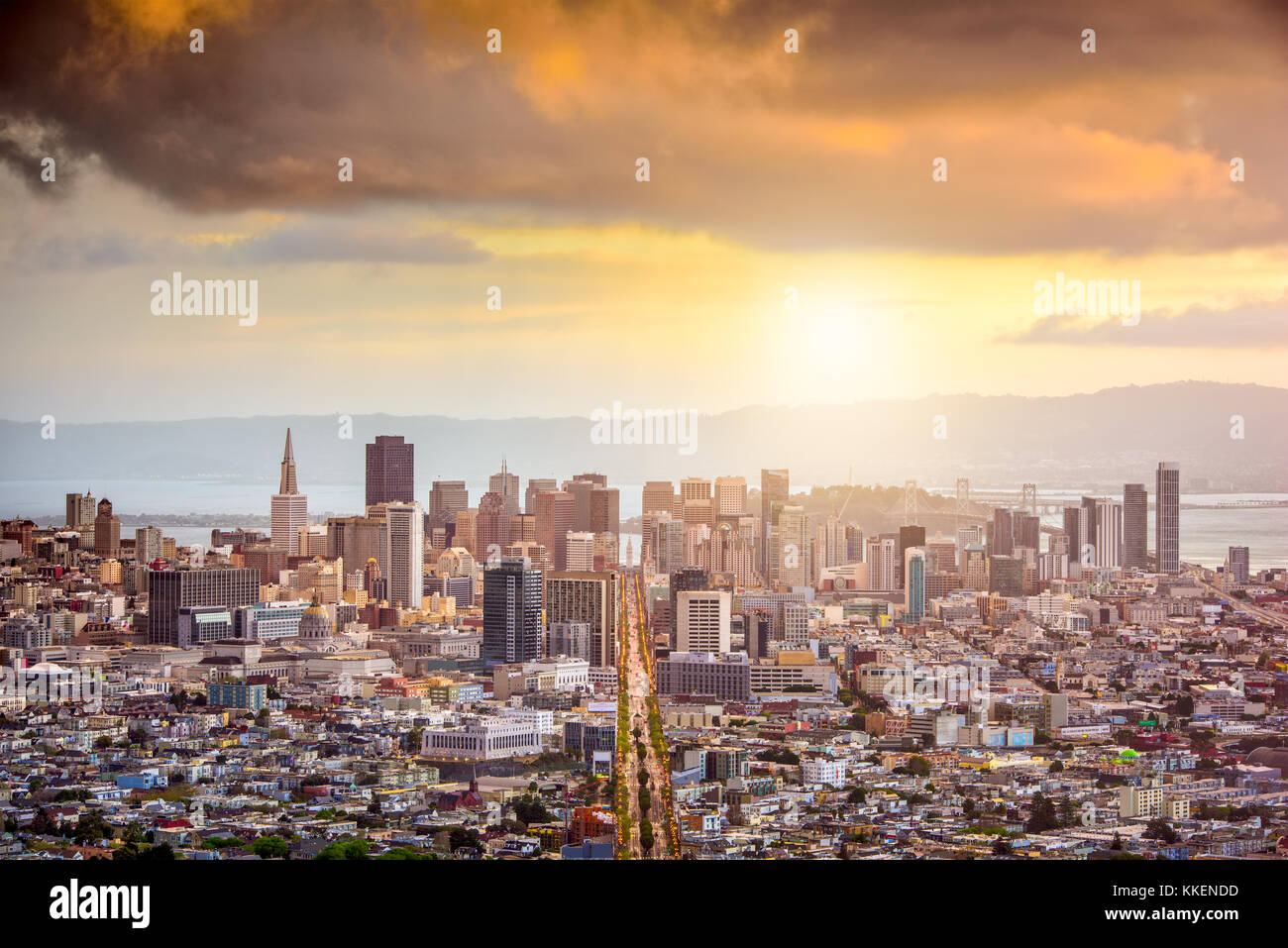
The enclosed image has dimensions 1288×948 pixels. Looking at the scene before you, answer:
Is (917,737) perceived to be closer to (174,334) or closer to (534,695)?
(534,695)

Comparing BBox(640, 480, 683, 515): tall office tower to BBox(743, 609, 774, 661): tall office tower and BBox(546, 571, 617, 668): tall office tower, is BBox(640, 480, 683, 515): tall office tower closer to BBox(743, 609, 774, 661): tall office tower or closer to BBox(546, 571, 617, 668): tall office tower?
BBox(546, 571, 617, 668): tall office tower

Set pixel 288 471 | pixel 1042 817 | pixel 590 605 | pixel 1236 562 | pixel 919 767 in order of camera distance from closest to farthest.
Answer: pixel 1042 817 < pixel 919 767 < pixel 1236 562 < pixel 590 605 < pixel 288 471

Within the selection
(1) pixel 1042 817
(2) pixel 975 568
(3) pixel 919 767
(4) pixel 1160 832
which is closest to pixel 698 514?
(2) pixel 975 568

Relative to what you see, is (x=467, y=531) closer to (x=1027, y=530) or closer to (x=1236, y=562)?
(x=1027, y=530)

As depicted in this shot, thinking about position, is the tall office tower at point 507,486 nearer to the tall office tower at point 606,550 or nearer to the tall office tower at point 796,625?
the tall office tower at point 606,550

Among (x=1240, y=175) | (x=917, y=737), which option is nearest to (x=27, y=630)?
(x=917, y=737)
